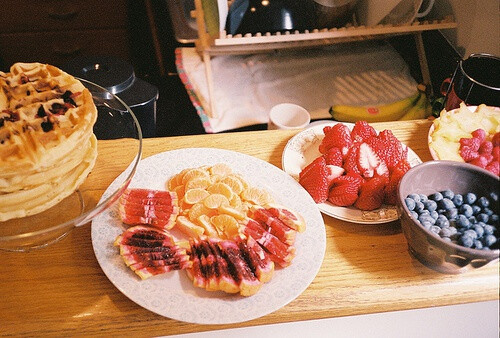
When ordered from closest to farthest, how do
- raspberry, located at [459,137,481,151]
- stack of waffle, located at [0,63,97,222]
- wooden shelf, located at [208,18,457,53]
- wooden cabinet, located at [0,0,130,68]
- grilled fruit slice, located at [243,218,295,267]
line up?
stack of waffle, located at [0,63,97,222], grilled fruit slice, located at [243,218,295,267], raspberry, located at [459,137,481,151], wooden shelf, located at [208,18,457,53], wooden cabinet, located at [0,0,130,68]

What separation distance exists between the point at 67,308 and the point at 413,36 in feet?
6.79

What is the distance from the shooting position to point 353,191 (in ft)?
3.11

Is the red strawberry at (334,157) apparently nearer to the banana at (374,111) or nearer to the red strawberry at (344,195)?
the red strawberry at (344,195)

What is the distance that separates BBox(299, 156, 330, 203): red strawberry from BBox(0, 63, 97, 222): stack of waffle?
1.42 ft

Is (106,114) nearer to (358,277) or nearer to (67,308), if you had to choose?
(67,308)

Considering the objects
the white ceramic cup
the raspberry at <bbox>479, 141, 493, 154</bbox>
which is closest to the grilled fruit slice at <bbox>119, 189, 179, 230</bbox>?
the raspberry at <bbox>479, 141, 493, 154</bbox>

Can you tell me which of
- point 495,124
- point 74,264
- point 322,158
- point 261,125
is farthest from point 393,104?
point 74,264

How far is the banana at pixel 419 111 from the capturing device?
2.09 meters

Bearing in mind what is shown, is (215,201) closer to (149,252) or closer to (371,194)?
(149,252)

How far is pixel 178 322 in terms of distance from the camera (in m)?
0.77

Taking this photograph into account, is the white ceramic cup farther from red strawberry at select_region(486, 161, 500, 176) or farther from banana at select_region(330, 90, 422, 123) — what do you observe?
red strawberry at select_region(486, 161, 500, 176)

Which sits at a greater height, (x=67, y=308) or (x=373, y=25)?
(x=373, y=25)

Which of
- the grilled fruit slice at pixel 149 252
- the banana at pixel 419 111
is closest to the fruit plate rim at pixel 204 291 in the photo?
the grilled fruit slice at pixel 149 252

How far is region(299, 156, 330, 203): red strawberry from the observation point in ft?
3.16
